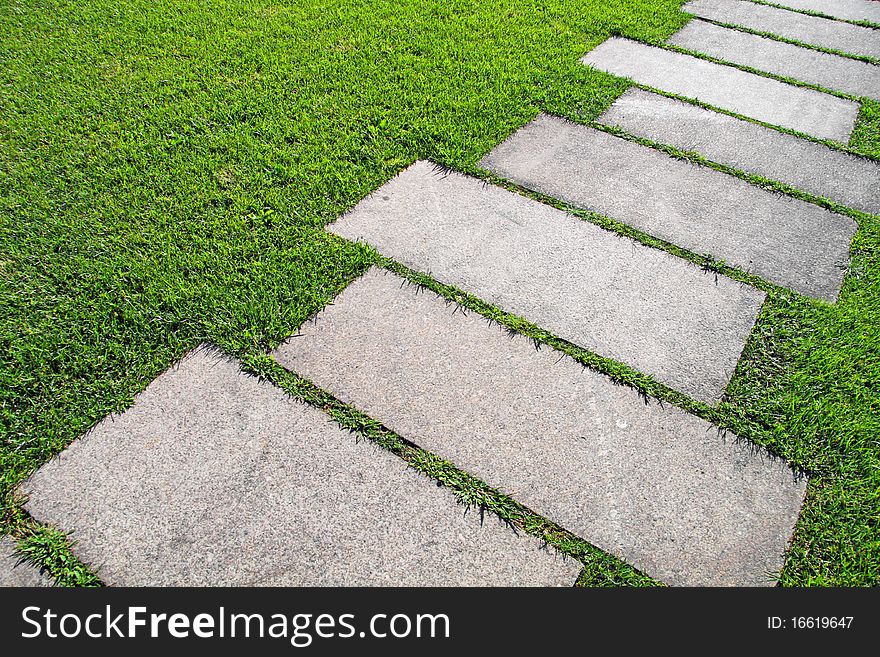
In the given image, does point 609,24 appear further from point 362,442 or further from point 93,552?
point 93,552

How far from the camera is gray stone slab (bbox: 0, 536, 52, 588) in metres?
2.15

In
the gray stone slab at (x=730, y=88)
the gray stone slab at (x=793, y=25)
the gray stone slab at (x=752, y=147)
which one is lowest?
the gray stone slab at (x=752, y=147)

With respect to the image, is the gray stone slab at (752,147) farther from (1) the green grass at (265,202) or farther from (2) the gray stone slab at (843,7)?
(2) the gray stone slab at (843,7)

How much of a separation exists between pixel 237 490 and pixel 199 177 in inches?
89.4

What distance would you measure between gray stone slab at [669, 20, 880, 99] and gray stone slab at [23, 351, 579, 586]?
5.38 m

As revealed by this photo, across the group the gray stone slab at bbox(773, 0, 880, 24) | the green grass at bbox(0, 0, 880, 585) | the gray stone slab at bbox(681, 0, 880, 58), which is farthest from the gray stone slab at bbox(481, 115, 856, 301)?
the gray stone slab at bbox(773, 0, 880, 24)

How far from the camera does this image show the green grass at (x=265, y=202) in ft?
8.49

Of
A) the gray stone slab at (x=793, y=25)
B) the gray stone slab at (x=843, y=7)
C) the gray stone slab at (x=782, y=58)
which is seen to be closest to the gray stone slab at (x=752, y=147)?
the gray stone slab at (x=782, y=58)

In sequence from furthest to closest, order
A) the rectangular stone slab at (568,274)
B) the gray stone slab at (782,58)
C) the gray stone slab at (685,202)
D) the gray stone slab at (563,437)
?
the gray stone slab at (782,58), the gray stone slab at (685,202), the rectangular stone slab at (568,274), the gray stone slab at (563,437)

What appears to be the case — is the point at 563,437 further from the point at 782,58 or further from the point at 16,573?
the point at 782,58

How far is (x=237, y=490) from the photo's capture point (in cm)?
243

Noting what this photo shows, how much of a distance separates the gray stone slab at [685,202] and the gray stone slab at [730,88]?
3.79 feet

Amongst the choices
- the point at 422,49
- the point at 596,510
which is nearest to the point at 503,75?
the point at 422,49

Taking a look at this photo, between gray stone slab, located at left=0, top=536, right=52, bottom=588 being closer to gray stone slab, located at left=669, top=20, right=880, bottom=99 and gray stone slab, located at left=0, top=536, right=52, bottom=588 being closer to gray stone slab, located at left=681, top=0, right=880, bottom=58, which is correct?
gray stone slab, located at left=669, top=20, right=880, bottom=99
